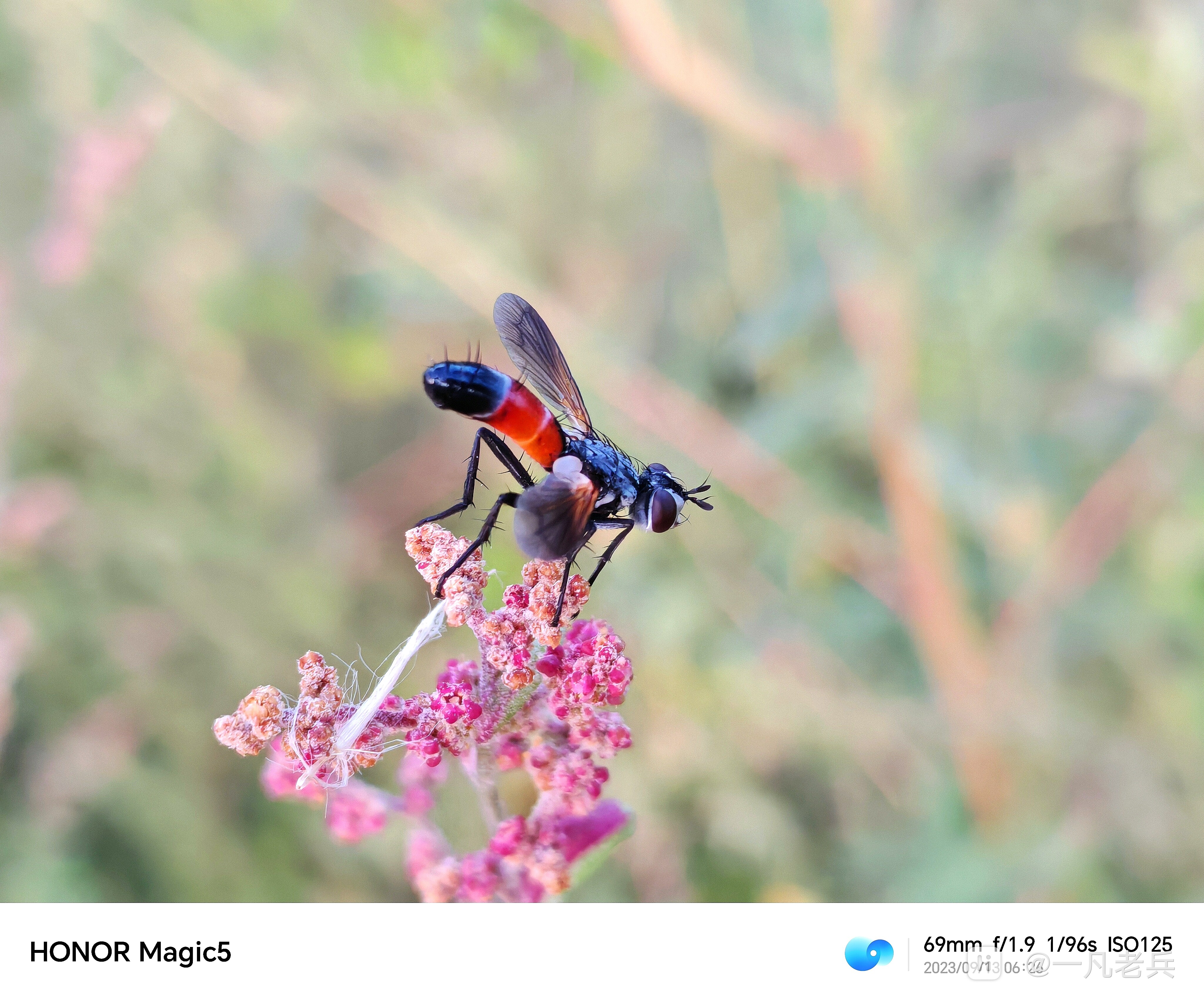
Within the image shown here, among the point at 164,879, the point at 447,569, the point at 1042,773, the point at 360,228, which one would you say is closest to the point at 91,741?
the point at 164,879

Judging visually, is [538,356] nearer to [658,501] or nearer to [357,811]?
[658,501]

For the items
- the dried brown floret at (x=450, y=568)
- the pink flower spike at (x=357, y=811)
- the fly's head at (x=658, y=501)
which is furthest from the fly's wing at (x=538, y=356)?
the pink flower spike at (x=357, y=811)

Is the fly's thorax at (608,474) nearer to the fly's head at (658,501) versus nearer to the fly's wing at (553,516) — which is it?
the fly's head at (658,501)

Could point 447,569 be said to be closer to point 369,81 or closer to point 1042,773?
point 369,81

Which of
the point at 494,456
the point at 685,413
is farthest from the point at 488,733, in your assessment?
the point at 685,413
